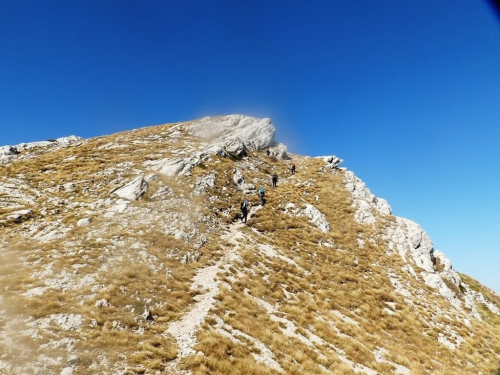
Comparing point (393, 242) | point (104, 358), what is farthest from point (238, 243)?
point (393, 242)

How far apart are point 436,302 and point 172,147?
4704cm

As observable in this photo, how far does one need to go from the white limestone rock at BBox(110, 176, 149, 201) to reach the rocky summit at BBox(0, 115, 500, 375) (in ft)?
0.59

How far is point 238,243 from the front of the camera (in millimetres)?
28859

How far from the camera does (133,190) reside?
3209 centimetres

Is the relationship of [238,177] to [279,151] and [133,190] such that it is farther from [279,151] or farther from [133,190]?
[279,151]

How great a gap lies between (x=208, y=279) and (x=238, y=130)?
54333 mm

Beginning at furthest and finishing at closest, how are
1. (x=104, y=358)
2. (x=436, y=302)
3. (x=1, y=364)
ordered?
1. (x=436, y=302)
2. (x=104, y=358)
3. (x=1, y=364)

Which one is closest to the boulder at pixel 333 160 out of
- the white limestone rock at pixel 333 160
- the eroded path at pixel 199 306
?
the white limestone rock at pixel 333 160

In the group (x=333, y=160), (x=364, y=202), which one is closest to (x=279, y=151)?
(x=333, y=160)

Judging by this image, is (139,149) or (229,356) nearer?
(229,356)

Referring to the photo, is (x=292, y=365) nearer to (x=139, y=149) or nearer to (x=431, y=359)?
(x=431, y=359)

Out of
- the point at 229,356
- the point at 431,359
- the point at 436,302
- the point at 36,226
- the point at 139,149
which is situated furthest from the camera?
the point at 139,149

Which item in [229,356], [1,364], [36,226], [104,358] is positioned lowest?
[1,364]

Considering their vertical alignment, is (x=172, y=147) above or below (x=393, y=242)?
above
